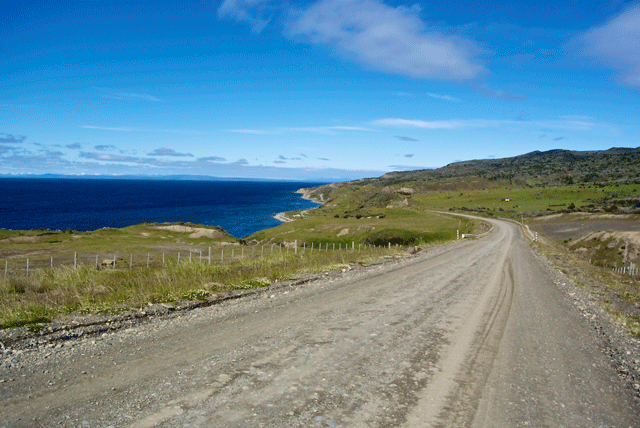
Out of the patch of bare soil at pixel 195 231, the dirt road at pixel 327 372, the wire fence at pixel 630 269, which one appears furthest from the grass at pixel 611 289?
the patch of bare soil at pixel 195 231

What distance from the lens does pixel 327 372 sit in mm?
6633

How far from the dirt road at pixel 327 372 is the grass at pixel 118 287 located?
198cm

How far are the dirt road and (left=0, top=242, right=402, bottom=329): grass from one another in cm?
198

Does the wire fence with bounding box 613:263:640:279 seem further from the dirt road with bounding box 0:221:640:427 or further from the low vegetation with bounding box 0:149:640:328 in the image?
the dirt road with bounding box 0:221:640:427

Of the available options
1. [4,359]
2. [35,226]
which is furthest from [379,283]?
[35,226]

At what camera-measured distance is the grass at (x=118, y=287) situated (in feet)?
30.6

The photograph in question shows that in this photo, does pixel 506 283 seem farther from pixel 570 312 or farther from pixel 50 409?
pixel 50 409

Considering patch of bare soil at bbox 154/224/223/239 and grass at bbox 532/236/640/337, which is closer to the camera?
grass at bbox 532/236/640/337

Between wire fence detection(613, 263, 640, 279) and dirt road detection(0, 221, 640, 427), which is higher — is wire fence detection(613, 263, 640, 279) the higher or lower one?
the lower one

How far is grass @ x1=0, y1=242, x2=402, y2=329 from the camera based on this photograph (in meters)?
9.32

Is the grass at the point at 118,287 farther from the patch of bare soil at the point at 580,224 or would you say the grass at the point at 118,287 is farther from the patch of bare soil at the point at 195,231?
the patch of bare soil at the point at 580,224

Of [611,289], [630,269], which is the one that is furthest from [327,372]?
[630,269]

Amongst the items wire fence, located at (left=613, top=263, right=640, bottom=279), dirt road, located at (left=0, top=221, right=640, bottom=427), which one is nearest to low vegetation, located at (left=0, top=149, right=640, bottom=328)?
wire fence, located at (left=613, top=263, right=640, bottom=279)

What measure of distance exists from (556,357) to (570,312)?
4.96 metres
